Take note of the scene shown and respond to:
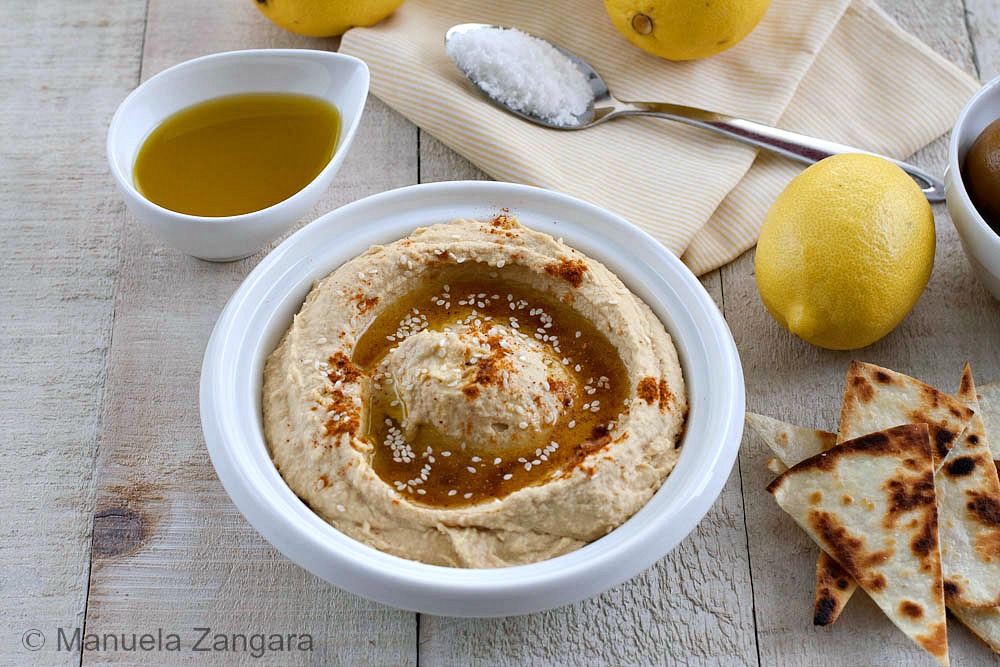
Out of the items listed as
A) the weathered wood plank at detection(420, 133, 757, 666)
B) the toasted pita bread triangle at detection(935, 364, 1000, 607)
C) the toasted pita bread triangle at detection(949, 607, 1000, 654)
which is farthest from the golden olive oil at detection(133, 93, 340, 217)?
the toasted pita bread triangle at detection(949, 607, 1000, 654)

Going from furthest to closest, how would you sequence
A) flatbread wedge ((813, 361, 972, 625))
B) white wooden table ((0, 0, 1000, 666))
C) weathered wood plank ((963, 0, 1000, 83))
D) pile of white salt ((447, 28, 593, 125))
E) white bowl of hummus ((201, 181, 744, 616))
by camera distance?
weathered wood plank ((963, 0, 1000, 83)) → pile of white salt ((447, 28, 593, 125)) → flatbread wedge ((813, 361, 972, 625)) → white wooden table ((0, 0, 1000, 666)) → white bowl of hummus ((201, 181, 744, 616))

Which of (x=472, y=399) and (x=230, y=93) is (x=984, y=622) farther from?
(x=230, y=93)

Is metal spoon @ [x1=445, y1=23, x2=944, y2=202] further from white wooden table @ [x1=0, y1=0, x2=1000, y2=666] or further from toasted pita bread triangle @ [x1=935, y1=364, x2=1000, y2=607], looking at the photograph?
toasted pita bread triangle @ [x1=935, y1=364, x2=1000, y2=607]

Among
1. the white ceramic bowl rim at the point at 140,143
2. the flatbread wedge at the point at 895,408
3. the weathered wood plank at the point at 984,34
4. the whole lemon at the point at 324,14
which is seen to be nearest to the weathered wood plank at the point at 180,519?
the white ceramic bowl rim at the point at 140,143

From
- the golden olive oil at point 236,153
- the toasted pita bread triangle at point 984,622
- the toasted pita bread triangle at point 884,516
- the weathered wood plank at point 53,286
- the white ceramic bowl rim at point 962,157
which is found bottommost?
the weathered wood plank at point 53,286

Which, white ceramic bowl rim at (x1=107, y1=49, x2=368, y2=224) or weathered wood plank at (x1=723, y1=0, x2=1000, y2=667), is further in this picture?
white ceramic bowl rim at (x1=107, y1=49, x2=368, y2=224)

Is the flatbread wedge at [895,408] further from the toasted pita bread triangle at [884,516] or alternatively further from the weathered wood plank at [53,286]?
the weathered wood plank at [53,286]

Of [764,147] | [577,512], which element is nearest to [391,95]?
[764,147]
